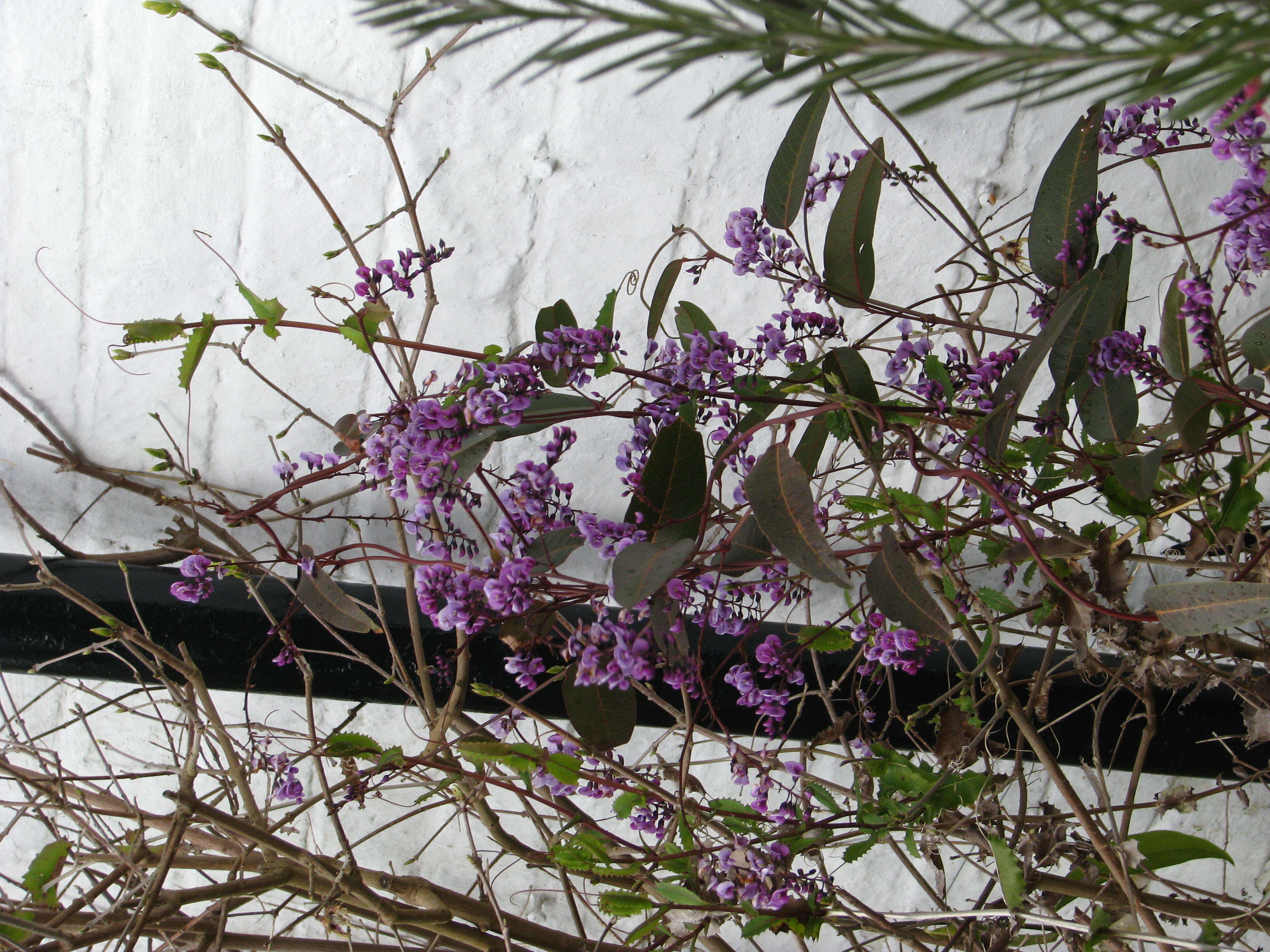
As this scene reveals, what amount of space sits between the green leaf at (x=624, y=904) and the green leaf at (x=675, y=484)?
352 mm

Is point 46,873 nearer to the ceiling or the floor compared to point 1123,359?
nearer to the ceiling

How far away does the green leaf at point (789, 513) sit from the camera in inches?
17.6

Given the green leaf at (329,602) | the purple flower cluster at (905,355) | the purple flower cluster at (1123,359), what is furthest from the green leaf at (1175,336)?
the green leaf at (329,602)

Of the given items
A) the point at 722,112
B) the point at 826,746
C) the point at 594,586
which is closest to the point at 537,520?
the point at 594,586

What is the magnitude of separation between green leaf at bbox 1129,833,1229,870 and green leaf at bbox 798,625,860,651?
26cm

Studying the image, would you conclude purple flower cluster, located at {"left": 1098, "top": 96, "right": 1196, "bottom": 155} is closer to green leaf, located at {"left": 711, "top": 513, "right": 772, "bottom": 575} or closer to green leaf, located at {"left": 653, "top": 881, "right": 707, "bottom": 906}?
green leaf, located at {"left": 711, "top": 513, "right": 772, "bottom": 575}

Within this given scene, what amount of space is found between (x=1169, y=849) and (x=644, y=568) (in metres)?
0.53

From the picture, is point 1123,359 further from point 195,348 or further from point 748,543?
point 195,348

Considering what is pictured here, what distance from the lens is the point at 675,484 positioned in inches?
20.3

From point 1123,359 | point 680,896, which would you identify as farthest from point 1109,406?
point 680,896

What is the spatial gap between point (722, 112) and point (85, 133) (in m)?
0.77

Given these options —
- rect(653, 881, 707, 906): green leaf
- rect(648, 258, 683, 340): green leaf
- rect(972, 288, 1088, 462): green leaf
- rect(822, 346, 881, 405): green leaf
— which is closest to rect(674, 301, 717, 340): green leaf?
rect(648, 258, 683, 340): green leaf

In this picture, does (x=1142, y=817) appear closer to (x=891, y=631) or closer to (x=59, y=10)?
(x=891, y=631)

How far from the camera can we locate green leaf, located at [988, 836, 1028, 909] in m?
0.57
